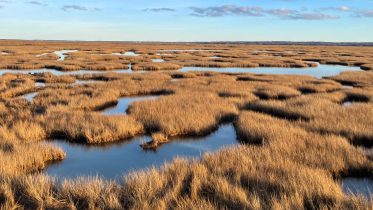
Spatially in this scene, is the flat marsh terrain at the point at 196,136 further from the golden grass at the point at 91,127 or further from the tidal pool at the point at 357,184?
the tidal pool at the point at 357,184

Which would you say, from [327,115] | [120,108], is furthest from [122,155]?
[327,115]

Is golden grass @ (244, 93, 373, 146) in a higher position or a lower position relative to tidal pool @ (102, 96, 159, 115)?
higher

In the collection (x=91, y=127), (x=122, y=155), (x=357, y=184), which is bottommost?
(x=122, y=155)

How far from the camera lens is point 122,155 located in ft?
34.9

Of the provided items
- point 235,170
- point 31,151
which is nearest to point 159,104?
point 31,151

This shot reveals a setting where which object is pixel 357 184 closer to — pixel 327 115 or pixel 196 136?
pixel 196 136

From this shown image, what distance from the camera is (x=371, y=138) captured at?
11.1 m

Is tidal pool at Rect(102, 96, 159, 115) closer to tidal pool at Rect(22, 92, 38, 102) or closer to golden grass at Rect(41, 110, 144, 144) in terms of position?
golden grass at Rect(41, 110, 144, 144)

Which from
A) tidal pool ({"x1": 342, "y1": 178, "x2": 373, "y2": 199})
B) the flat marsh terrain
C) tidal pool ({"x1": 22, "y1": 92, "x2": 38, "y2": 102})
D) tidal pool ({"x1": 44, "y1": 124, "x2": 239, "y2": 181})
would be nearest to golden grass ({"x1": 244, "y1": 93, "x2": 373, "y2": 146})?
the flat marsh terrain

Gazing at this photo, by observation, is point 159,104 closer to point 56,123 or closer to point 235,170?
point 56,123

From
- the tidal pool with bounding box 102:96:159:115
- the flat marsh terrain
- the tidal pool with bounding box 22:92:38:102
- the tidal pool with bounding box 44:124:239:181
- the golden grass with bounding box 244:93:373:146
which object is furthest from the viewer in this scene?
the tidal pool with bounding box 22:92:38:102

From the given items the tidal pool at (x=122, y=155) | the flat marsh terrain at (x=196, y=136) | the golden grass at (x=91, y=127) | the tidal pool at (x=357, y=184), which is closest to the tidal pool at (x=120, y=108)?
the flat marsh terrain at (x=196, y=136)

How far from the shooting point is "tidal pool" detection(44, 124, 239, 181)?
9328mm

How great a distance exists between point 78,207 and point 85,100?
1126 cm
